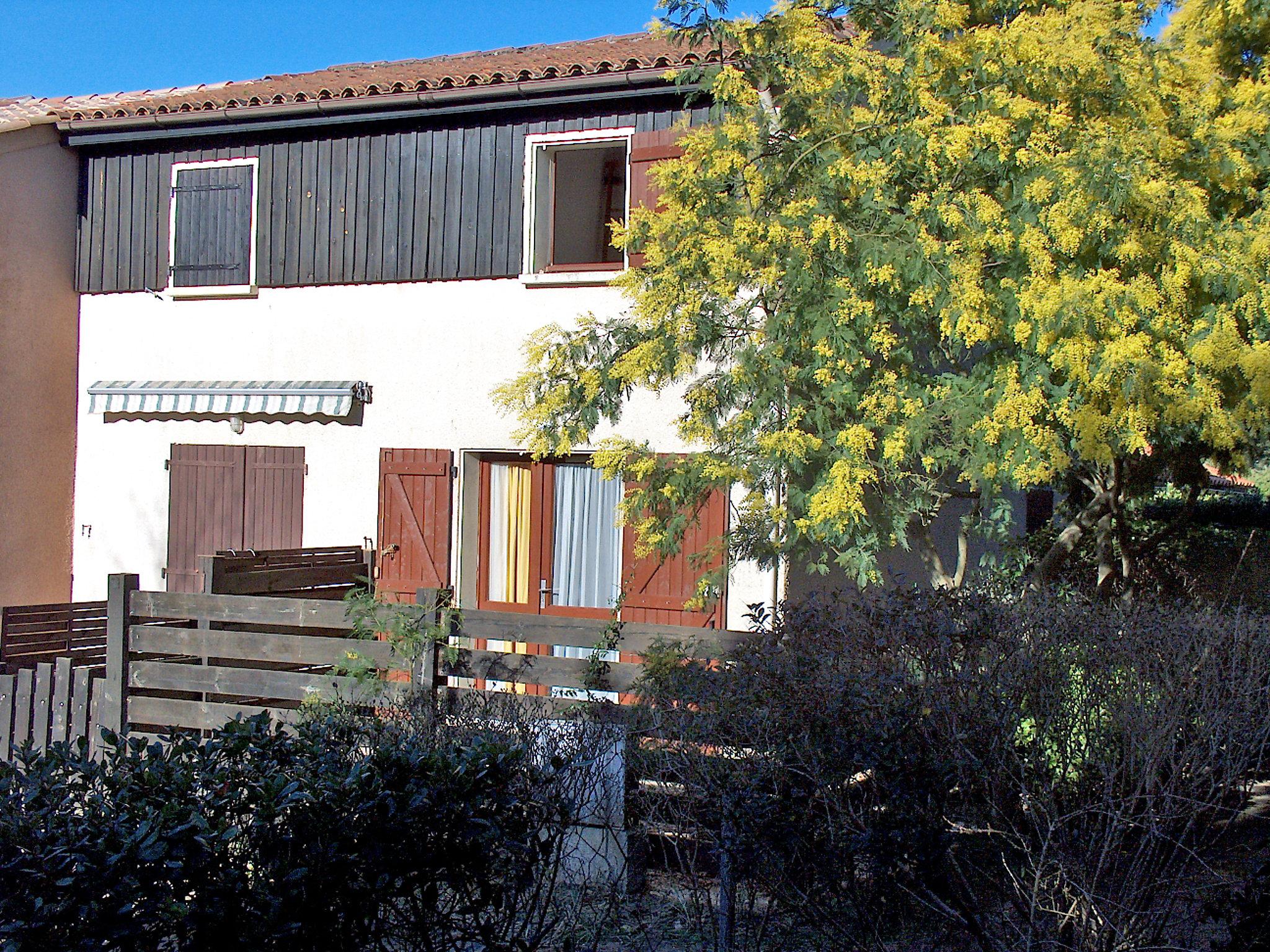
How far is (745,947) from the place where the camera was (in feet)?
15.0

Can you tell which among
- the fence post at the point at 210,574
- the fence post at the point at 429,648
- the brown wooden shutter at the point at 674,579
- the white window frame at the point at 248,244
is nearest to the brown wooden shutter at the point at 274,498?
the white window frame at the point at 248,244

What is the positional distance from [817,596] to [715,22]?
4.41 metres

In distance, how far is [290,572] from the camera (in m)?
10.3

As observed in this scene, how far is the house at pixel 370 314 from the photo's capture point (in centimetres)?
1118

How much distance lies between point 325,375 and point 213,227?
83.9 inches

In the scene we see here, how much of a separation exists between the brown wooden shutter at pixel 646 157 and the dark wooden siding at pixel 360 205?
0.53ft

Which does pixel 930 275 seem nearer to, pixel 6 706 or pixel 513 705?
pixel 513 705

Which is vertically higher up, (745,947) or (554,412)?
(554,412)

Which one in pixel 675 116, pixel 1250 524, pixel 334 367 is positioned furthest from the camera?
pixel 1250 524

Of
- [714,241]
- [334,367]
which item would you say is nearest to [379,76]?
[334,367]

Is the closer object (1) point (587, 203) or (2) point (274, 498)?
(2) point (274, 498)

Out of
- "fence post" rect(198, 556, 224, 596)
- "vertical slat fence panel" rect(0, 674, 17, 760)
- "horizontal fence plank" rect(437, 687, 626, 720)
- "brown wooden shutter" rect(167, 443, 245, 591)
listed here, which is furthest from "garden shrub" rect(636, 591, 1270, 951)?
"brown wooden shutter" rect(167, 443, 245, 591)

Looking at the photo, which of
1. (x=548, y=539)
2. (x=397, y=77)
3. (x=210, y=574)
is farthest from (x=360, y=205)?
(x=210, y=574)

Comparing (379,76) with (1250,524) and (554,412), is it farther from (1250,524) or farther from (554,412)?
(1250,524)
